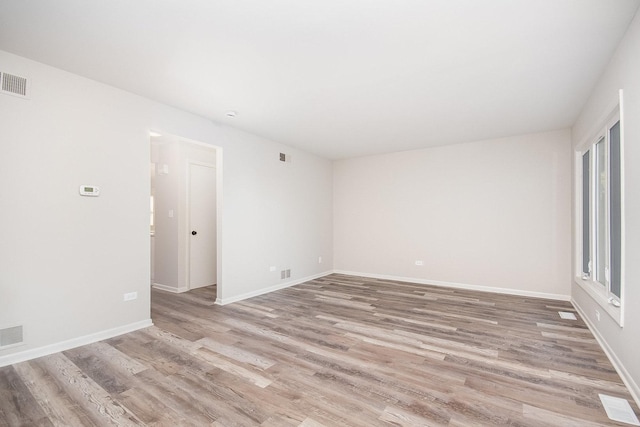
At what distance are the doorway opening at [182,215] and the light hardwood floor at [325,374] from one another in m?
1.41

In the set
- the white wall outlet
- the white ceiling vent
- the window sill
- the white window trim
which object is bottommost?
the white wall outlet

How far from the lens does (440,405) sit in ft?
6.68

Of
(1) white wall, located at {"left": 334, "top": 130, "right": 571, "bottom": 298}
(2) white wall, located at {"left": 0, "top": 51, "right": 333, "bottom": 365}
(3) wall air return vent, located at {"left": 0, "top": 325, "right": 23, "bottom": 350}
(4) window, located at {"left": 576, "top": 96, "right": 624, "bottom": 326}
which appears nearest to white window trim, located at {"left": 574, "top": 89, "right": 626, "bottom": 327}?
(4) window, located at {"left": 576, "top": 96, "right": 624, "bottom": 326}

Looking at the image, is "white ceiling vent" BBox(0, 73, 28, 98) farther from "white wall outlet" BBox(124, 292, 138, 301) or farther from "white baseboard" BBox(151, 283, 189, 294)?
"white baseboard" BBox(151, 283, 189, 294)

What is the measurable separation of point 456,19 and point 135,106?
11.2ft

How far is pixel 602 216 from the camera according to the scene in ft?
11.1

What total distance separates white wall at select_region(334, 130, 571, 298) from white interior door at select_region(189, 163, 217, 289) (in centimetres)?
289

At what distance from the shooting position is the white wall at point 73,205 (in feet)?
8.66

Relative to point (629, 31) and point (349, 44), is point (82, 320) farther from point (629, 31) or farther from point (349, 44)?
point (629, 31)

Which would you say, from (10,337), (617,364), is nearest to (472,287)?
(617,364)

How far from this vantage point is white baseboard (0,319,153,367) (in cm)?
259

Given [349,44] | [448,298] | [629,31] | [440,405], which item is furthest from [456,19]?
[448,298]

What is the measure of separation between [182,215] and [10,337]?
9.39 ft

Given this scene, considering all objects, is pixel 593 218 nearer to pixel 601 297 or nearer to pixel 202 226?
pixel 601 297
